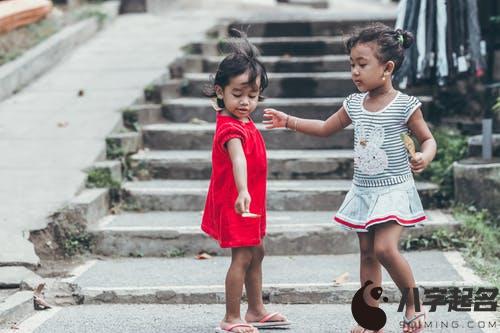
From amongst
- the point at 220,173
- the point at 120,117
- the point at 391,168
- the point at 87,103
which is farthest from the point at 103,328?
the point at 87,103

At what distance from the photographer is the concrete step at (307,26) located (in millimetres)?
9789

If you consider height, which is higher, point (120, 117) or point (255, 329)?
point (120, 117)

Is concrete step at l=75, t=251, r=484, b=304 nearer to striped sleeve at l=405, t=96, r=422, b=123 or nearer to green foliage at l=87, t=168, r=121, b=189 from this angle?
green foliage at l=87, t=168, r=121, b=189

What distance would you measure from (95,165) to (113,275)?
159cm

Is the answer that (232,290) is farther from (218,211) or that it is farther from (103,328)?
(103,328)

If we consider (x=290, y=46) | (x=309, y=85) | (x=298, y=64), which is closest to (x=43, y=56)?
(x=290, y=46)

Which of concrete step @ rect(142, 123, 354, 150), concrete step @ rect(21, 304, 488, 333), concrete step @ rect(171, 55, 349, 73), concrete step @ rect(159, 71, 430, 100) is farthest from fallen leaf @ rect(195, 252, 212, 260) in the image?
concrete step @ rect(171, 55, 349, 73)

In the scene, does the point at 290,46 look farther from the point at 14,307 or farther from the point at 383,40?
the point at 14,307

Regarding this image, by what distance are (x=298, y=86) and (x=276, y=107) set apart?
639 millimetres

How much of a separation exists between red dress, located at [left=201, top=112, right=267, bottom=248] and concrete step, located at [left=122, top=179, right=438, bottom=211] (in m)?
2.28

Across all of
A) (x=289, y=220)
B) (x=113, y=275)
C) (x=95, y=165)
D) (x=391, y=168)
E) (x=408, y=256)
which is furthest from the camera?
(x=95, y=165)

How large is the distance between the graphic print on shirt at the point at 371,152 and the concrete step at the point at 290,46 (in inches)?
201

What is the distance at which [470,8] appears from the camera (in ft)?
23.9

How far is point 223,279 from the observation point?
5.40m
